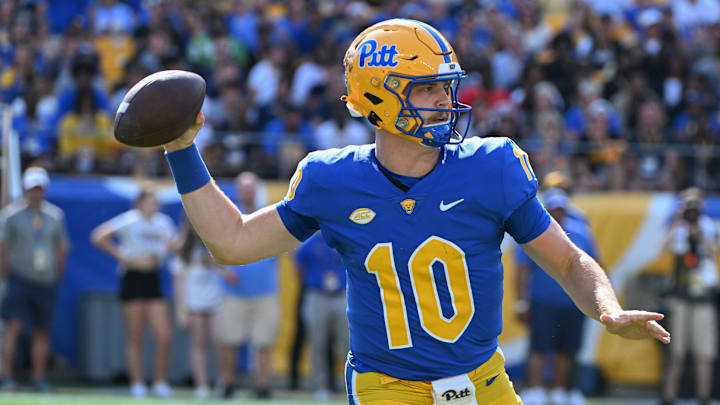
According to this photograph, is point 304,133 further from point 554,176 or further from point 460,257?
point 460,257

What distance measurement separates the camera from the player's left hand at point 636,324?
10.00 feet

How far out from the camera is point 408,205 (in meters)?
3.25

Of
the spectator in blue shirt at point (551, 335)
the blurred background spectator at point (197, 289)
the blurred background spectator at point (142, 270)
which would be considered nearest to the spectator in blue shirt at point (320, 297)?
the blurred background spectator at point (197, 289)

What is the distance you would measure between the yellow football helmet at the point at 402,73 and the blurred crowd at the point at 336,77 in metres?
6.90

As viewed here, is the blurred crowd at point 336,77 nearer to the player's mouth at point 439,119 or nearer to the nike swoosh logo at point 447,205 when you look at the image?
the player's mouth at point 439,119

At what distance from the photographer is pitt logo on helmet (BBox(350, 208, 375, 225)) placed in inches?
129

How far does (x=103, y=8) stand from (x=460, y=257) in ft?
35.1

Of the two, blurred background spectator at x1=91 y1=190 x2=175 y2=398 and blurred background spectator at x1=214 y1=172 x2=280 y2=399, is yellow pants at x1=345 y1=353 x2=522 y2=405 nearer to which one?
blurred background spectator at x1=214 y1=172 x2=280 y2=399

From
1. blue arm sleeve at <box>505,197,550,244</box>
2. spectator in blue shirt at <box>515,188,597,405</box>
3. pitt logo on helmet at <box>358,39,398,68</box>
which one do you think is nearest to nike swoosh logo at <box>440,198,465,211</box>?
blue arm sleeve at <box>505,197,550,244</box>

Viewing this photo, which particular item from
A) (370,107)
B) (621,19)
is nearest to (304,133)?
(621,19)

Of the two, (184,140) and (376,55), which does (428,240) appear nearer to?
(376,55)

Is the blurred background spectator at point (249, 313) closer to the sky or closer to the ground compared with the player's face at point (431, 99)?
closer to the ground

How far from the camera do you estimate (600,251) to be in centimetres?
1041

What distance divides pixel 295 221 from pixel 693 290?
7.04 meters
